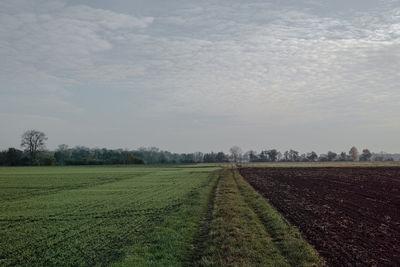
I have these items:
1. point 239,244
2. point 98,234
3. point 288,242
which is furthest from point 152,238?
point 288,242

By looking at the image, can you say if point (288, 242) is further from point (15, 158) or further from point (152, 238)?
point (15, 158)

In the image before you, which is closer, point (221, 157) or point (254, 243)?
point (254, 243)

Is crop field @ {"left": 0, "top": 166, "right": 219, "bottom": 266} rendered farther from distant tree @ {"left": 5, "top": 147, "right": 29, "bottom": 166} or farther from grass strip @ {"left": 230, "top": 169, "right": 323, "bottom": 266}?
distant tree @ {"left": 5, "top": 147, "right": 29, "bottom": 166}

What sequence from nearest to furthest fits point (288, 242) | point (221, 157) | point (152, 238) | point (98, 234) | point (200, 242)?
point (288, 242) < point (200, 242) < point (152, 238) < point (98, 234) < point (221, 157)

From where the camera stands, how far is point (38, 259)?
9602 millimetres

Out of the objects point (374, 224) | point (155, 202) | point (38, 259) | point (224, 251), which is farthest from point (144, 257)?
point (155, 202)

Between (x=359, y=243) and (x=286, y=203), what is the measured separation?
405 inches

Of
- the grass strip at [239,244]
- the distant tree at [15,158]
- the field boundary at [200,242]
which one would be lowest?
the field boundary at [200,242]

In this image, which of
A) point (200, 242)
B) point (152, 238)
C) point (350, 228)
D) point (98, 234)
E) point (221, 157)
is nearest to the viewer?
point (200, 242)

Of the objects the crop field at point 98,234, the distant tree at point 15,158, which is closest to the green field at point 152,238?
the crop field at point 98,234

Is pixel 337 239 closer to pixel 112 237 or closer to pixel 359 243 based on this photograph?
pixel 359 243

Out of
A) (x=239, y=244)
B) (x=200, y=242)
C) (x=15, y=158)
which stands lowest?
(x=200, y=242)

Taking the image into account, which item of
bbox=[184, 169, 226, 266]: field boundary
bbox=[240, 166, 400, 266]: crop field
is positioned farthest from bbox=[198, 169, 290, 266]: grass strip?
bbox=[240, 166, 400, 266]: crop field

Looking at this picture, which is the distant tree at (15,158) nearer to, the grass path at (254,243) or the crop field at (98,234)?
the crop field at (98,234)
